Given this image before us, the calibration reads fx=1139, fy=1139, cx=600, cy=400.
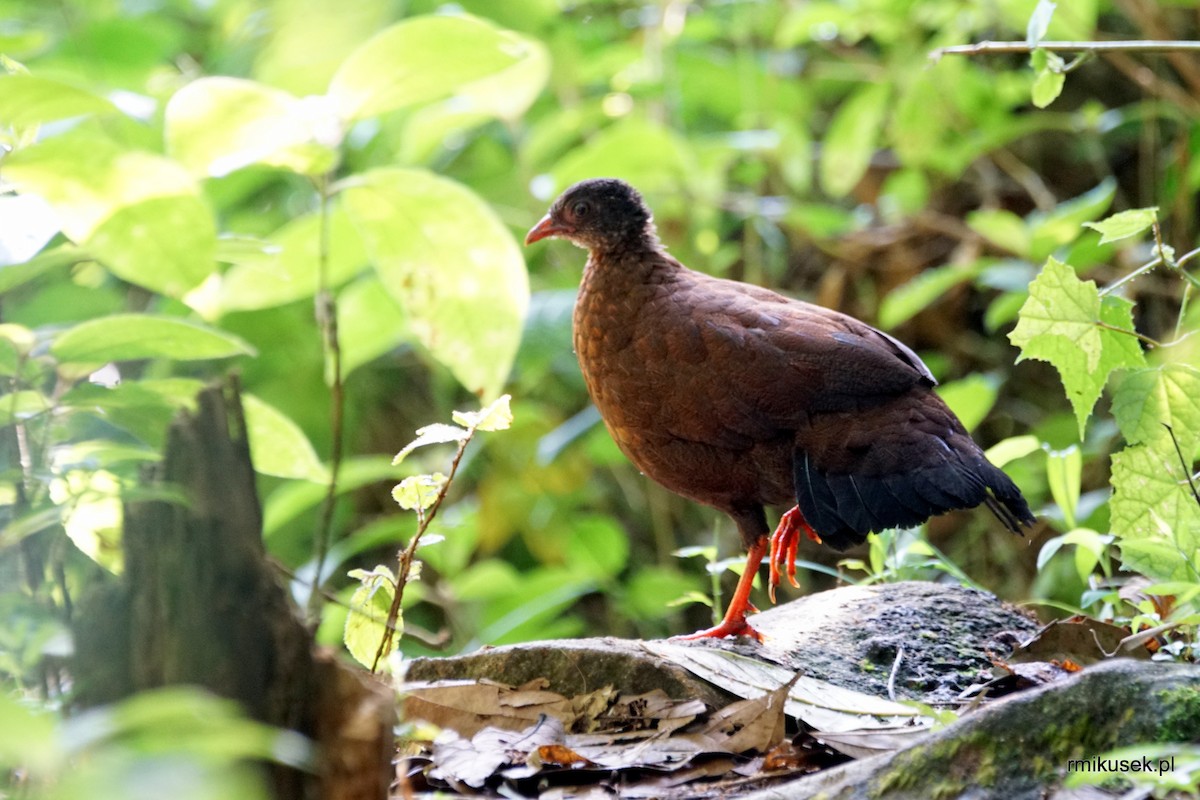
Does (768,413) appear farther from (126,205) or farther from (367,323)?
Result: (367,323)

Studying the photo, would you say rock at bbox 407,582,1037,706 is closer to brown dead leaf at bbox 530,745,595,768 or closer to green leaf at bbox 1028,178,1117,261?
brown dead leaf at bbox 530,745,595,768

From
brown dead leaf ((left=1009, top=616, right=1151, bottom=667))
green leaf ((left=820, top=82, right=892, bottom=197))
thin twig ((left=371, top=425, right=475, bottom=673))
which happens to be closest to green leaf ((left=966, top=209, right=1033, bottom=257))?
green leaf ((left=820, top=82, right=892, bottom=197))

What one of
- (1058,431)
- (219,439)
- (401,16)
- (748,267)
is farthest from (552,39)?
(219,439)

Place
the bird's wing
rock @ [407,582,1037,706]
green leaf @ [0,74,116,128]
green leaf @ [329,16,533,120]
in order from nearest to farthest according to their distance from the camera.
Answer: green leaf @ [0,74,116,128] → rock @ [407,582,1037,706] → the bird's wing → green leaf @ [329,16,533,120]

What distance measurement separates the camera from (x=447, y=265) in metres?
3.22

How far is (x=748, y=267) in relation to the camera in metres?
6.21

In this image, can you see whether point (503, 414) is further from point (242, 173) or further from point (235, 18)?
point (235, 18)

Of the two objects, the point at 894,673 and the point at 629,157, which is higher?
the point at 629,157

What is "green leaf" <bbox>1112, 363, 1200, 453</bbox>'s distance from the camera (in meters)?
2.45

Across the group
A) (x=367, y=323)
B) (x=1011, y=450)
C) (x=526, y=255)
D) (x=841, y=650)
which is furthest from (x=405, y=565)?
(x=526, y=255)

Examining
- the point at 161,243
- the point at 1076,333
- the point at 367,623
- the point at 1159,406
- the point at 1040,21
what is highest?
the point at 1040,21

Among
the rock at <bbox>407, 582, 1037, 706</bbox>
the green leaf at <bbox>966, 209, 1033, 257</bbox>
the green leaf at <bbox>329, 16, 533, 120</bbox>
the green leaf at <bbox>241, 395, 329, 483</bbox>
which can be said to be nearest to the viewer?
the rock at <bbox>407, 582, 1037, 706</bbox>

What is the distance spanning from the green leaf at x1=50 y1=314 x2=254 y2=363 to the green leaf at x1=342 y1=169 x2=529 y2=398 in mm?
859

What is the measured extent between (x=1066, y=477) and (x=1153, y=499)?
0.70m
